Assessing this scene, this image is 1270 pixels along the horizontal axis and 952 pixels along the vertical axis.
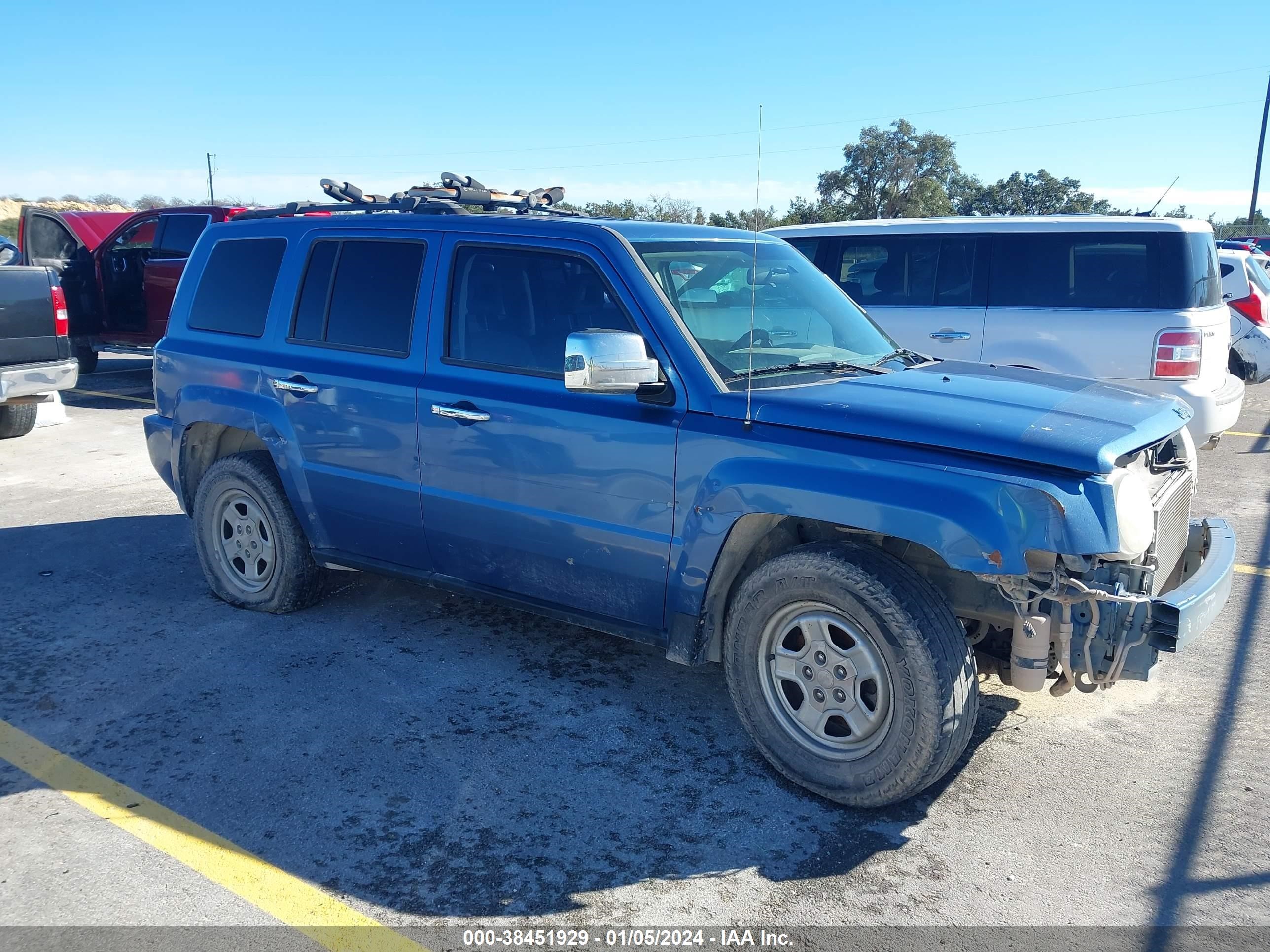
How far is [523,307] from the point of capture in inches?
168

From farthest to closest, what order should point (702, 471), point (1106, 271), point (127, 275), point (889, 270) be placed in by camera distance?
1. point (127, 275)
2. point (889, 270)
3. point (1106, 271)
4. point (702, 471)

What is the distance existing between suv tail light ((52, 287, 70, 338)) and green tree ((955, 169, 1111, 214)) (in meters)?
21.5

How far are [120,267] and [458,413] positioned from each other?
35.6 ft

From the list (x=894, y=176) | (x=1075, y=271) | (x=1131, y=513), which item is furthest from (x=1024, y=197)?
(x=1131, y=513)

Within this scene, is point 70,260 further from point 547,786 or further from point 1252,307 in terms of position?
point 1252,307

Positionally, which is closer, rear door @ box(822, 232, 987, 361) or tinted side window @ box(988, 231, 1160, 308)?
tinted side window @ box(988, 231, 1160, 308)

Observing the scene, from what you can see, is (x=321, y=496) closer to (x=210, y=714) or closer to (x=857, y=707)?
(x=210, y=714)

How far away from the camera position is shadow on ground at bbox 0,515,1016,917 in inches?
126

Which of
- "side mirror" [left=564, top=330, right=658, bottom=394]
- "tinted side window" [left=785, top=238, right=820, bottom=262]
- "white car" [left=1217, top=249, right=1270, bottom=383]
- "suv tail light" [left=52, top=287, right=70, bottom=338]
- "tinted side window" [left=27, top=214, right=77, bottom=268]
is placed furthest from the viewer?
"tinted side window" [left=27, top=214, right=77, bottom=268]

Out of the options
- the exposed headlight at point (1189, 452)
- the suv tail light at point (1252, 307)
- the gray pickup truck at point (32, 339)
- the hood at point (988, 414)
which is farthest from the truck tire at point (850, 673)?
the suv tail light at point (1252, 307)

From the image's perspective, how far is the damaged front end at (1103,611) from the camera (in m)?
3.16

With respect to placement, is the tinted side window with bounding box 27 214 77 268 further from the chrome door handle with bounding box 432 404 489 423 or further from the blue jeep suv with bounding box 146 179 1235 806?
the chrome door handle with bounding box 432 404 489 423

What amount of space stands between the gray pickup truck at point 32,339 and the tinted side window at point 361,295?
5472 millimetres

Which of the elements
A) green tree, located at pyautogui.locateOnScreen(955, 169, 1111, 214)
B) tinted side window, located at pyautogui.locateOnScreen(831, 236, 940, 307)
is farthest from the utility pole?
tinted side window, located at pyautogui.locateOnScreen(831, 236, 940, 307)
